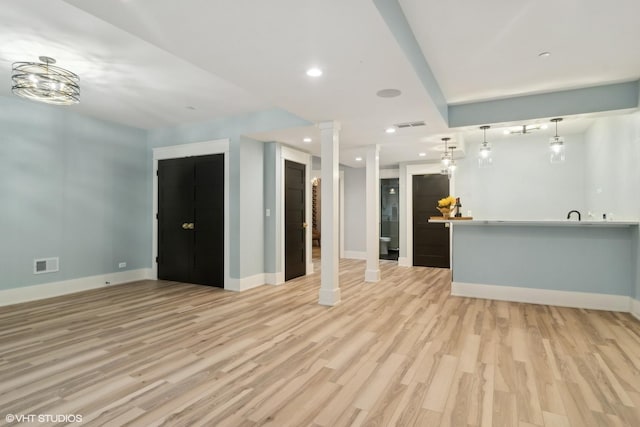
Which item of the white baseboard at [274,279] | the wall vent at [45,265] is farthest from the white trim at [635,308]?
the wall vent at [45,265]

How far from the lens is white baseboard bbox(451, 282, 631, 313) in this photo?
13.7 feet

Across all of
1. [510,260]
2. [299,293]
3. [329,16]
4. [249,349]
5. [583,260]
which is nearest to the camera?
[329,16]

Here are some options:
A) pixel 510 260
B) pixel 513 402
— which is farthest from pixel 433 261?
pixel 513 402

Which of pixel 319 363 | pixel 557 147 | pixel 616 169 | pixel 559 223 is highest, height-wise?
pixel 557 147

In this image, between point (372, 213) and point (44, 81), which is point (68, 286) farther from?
point (372, 213)

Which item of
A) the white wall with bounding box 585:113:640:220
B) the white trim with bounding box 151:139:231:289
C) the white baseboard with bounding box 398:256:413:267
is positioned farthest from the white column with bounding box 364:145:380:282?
the white wall with bounding box 585:113:640:220

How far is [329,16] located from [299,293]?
3.92 m

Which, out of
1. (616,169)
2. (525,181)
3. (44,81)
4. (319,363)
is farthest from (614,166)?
(44,81)

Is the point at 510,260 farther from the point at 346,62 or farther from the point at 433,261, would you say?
the point at 346,62

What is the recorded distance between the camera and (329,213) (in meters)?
4.52

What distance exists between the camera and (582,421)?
1.93 m

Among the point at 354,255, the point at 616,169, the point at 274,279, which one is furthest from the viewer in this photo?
the point at 354,255

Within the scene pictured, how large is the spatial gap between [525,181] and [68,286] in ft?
26.7

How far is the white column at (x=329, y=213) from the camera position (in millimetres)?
4449
